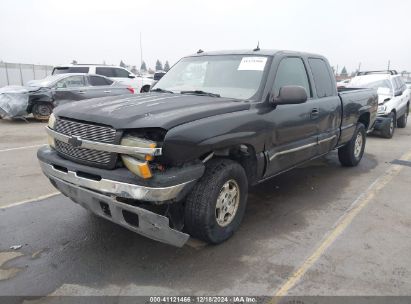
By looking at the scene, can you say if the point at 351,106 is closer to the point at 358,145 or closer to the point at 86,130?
the point at 358,145

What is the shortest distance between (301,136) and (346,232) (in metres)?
1.25

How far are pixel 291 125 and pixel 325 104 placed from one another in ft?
3.45

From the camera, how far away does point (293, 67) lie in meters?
4.62

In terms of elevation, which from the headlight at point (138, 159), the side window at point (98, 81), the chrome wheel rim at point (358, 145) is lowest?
the chrome wheel rim at point (358, 145)

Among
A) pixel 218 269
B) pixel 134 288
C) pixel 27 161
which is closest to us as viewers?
pixel 134 288

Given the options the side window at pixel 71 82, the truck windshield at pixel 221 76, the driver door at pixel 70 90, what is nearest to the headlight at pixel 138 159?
the truck windshield at pixel 221 76

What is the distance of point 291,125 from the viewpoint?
168 inches

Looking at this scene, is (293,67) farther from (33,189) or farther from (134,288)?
(33,189)

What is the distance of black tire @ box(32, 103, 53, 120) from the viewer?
12.1m

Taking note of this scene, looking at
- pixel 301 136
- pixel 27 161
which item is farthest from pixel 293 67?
pixel 27 161

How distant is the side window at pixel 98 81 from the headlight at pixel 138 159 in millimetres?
10625

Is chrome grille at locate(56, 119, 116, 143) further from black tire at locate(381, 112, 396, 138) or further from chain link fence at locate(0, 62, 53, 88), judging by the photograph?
chain link fence at locate(0, 62, 53, 88)

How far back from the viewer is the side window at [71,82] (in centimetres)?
1239

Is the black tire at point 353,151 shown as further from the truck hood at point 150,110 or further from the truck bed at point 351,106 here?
the truck hood at point 150,110
